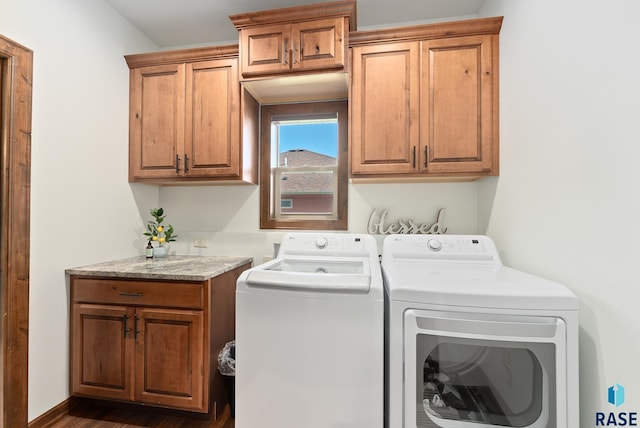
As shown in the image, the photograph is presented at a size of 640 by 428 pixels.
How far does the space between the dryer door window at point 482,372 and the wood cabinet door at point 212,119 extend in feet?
5.37

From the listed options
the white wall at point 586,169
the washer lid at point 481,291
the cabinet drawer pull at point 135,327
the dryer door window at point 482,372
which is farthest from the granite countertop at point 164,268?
the white wall at point 586,169

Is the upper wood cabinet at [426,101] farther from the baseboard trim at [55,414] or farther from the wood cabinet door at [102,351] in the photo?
the baseboard trim at [55,414]

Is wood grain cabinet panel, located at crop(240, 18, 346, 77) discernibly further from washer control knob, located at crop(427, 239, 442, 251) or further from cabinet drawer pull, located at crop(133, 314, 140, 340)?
cabinet drawer pull, located at crop(133, 314, 140, 340)

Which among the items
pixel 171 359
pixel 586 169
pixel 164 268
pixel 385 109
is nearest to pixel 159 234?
pixel 164 268

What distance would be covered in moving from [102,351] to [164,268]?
1.99ft

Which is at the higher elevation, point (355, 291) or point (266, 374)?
point (355, 291)

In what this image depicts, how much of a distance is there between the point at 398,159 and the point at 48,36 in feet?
7.39

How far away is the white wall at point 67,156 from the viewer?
1.60 meters

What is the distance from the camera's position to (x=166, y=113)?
2.14 m

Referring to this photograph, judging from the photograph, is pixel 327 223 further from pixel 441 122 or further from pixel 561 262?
pixel 561 262

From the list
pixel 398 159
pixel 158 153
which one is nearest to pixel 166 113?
pixel 158 153

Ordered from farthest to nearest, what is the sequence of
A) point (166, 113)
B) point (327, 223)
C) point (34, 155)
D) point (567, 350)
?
Result: point (327, 223) → point (166, 113) → point (34, 155) → point (567, 350)

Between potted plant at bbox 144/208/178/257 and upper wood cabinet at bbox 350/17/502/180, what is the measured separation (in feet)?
5.31

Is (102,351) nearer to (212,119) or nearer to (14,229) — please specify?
(14,229)
